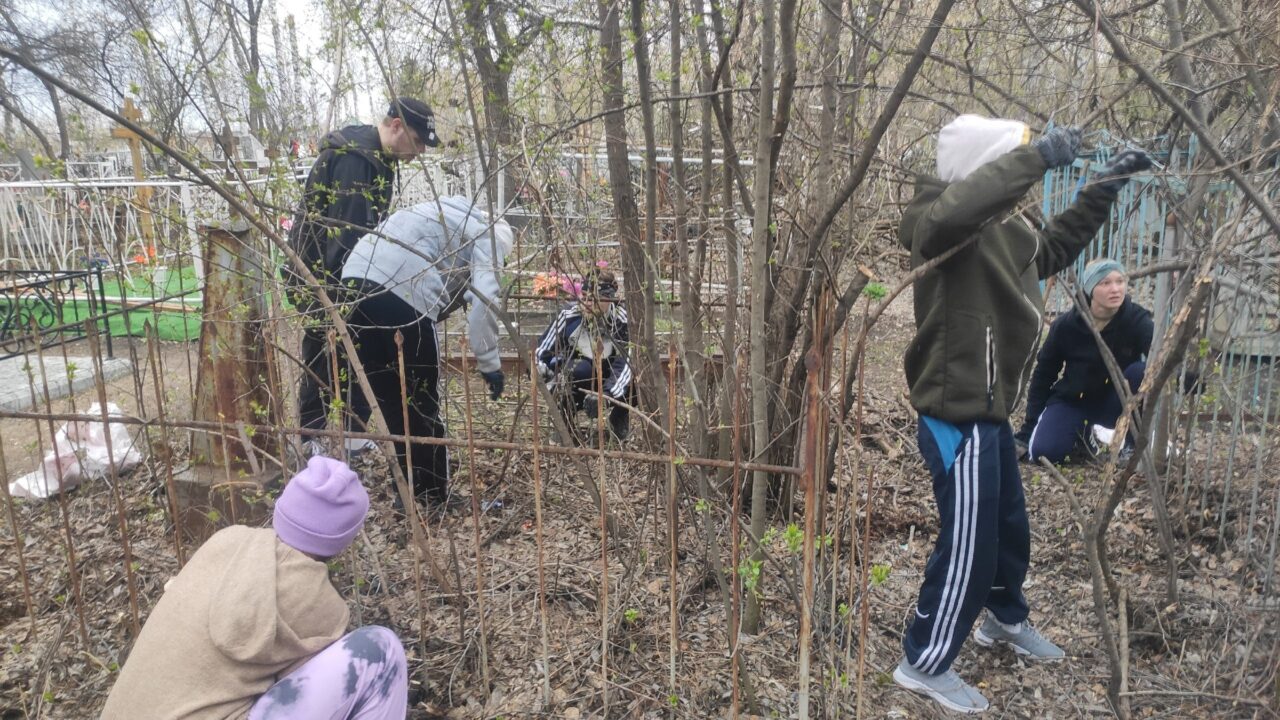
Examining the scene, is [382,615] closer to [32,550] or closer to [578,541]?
[578,541]

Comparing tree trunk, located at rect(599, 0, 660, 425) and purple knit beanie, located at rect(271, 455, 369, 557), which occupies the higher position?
tree trunk, located at rect(599, 0, 660, 425)

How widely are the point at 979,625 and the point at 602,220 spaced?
2319 millimetres

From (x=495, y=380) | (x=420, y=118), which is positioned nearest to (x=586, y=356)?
(x=495, y=380)

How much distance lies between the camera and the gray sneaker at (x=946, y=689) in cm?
241

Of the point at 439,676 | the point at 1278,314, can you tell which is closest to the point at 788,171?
the point at 1278,314

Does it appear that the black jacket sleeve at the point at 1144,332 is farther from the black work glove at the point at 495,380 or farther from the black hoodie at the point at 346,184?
the black hoodie at the point at 346,184

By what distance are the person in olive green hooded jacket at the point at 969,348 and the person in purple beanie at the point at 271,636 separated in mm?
1493

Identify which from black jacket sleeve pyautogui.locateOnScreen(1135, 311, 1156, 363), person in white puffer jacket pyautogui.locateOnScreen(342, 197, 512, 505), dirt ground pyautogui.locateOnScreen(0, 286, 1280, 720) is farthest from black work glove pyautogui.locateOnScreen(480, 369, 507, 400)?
black jacket sleeve pyautogui.locateOnScreen(1135, 311, 1156, 363)

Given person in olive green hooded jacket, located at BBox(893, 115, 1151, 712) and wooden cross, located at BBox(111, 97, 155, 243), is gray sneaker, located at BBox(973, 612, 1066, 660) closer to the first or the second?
person in olive green hooded jacket, located at BBox(893, 115, 1151, 712)

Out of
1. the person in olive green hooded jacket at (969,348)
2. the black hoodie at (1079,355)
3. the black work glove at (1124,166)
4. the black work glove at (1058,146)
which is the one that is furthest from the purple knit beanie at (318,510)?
the black hoodie at (1079,355)

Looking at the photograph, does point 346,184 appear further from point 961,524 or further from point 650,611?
point 961,524

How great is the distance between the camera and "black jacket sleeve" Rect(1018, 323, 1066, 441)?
4.31 metres

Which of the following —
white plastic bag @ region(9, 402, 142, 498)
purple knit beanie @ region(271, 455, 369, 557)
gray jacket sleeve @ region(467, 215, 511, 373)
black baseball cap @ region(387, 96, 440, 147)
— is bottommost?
white plastic bag @ region(9, 402, 142, 498)

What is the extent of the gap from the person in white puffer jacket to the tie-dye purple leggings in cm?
140
